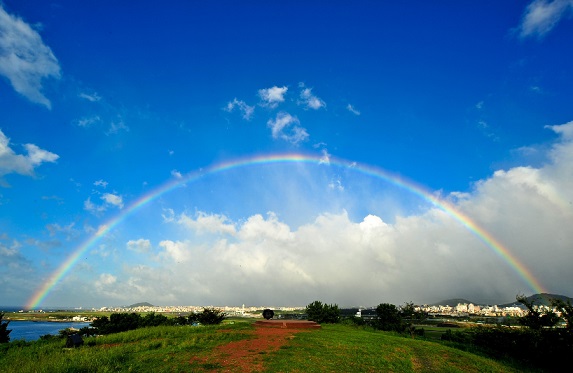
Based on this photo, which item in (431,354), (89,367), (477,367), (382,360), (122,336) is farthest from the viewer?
(122,336)

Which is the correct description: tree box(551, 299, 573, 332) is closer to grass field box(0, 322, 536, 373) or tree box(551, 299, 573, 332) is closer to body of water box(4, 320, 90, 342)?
grass field box(0, 322, 536, 373)

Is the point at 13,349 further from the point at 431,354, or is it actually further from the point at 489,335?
the point at 489,335

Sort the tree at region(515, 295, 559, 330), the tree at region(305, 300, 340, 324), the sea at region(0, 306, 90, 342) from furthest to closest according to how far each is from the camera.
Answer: the sea at region(0, 306, 90, 342), the tree at region(305, 300, 340, 324), the tree at region(515, 295, 559, 330)

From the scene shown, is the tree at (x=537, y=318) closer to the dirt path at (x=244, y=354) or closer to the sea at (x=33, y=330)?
the dirt path at (x=244, y=354)

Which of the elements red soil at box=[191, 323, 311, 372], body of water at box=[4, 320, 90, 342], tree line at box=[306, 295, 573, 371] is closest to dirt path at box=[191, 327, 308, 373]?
red soil at box=[191, 323, 311, 372]

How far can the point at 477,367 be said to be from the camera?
Answer: 748 inches

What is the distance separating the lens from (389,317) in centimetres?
6688

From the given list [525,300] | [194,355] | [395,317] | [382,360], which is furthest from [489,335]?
[395,317]

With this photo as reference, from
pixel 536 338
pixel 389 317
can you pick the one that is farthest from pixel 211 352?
pixel 389 317

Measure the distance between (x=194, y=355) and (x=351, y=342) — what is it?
1088cm

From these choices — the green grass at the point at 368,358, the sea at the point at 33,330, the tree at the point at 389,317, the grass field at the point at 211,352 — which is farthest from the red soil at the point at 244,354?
the sea at the point at 33,330

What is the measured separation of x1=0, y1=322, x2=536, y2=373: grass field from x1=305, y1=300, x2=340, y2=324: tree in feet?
84.9

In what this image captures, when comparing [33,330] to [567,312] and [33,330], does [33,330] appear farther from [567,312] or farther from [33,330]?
[567,312]

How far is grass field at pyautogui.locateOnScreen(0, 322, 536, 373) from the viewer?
13344 mm
